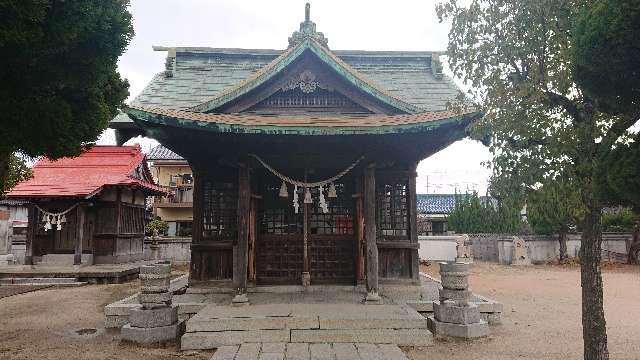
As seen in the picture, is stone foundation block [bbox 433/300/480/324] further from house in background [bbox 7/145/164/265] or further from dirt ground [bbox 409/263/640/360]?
house in background [bbox 7/145/164/265]

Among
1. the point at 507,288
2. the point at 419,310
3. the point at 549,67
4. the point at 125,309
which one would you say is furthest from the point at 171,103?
the point at 507,288

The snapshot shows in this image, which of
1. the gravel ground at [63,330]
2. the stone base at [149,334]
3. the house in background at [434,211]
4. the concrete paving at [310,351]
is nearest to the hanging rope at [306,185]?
the concrete paving at [310,351]

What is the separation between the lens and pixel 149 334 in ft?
26.4

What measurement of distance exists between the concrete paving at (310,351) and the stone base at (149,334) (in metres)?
1.46

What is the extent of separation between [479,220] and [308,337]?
2952cm

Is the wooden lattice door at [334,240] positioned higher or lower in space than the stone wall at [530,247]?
higher

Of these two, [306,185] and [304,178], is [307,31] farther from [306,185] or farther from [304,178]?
[306,185]

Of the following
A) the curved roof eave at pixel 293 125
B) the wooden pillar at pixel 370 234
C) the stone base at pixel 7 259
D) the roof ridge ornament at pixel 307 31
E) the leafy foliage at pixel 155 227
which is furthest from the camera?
the leafy foliage at pixel 155 227

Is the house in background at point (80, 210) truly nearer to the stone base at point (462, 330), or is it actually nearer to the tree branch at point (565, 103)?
the stone base at point (462, 330)

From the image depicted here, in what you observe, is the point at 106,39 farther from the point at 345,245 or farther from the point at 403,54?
the point at 403,54

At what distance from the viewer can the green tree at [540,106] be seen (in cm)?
534

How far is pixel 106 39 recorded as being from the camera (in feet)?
18.8

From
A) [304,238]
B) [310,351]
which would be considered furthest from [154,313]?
[304,238]

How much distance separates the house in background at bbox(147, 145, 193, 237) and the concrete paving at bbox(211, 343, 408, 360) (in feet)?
88.7
